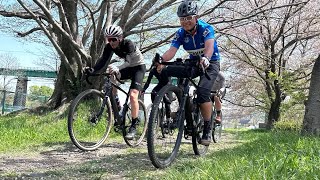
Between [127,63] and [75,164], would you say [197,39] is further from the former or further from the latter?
[75,164]

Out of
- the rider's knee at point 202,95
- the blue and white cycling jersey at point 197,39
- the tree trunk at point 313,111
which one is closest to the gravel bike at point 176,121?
the rider's knee at point 202,95

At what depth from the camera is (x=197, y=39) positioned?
14.0ft

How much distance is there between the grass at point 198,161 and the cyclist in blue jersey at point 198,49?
62 centimetres

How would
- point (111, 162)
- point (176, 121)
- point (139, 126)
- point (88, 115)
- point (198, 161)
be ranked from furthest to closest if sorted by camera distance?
1. point (139, 126)
2. point (88, 115)
3. point (111, 162)
4. point (176, 121)
5. point (198, 161)

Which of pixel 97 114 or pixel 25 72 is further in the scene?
pixel 25 72

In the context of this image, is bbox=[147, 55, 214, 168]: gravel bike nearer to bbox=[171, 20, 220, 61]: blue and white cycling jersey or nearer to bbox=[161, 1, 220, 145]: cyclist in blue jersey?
bbox=[161, 1, 220, 145]: cyclist in blue jersey

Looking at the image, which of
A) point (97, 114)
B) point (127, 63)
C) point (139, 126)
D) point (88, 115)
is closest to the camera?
point (97, 114)

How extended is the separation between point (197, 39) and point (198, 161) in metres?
1.44

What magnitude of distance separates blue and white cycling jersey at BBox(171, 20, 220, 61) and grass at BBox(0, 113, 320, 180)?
4.03 ft

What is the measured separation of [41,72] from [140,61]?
114 feet

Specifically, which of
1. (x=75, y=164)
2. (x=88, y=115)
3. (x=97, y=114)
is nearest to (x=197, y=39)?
(x=97, y=114)

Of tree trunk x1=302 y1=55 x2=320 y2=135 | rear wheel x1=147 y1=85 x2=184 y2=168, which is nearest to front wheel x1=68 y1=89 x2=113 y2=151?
rear wheel x1=147 y1=85 x2=184 y2=168

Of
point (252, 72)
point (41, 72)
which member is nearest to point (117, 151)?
point (252, 72)

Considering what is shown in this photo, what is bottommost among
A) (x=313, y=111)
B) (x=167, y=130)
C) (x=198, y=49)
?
(x=167, y=130)
